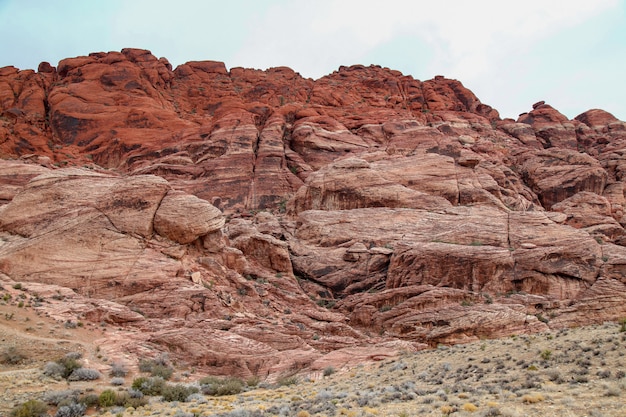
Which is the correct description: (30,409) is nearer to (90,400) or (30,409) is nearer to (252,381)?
(90,400)

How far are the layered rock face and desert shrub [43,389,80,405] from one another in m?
4.90

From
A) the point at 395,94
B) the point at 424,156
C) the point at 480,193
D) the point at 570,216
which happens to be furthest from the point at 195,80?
the point at 570,216

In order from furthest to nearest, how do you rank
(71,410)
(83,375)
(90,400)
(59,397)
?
(83,375), (90,400), (59,397), (71,410)

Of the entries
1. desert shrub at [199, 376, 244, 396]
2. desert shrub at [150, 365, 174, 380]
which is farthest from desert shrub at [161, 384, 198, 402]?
desert shrub at [150, 365, 174, 380]

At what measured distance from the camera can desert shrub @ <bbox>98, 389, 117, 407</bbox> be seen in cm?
1574

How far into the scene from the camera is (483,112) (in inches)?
3415

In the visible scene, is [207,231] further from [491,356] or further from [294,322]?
[491,356]

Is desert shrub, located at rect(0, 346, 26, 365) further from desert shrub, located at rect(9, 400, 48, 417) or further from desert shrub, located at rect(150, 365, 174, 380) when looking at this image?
desert shrub, located at rect(150, 365, 174, 380)

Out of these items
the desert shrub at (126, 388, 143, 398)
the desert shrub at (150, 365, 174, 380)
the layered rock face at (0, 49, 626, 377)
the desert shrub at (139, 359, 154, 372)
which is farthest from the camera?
the layered rock face at (0, 49, 626, 377)

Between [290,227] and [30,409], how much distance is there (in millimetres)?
29216

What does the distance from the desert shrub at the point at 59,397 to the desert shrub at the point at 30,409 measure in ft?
2.03

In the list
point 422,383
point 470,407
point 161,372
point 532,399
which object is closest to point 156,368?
point 161,372

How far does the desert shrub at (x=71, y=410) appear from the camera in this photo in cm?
1460

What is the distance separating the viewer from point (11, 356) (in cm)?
1780
